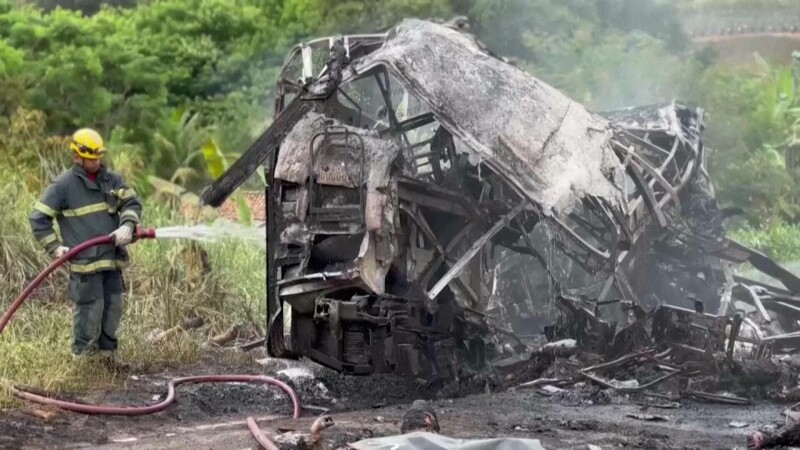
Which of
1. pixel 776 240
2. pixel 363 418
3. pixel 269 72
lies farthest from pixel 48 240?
pixel 269 72

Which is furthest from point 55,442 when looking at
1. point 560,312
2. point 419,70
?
point 560,312

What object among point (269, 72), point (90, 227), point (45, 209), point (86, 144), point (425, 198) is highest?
point (269, 72)

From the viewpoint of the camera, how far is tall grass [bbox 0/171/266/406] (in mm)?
8758

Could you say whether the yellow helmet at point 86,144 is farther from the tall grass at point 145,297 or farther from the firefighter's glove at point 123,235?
the tall grass at point 145,297

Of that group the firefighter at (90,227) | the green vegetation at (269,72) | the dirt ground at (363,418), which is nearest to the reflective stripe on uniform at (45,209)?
the firefighter at (90,227)

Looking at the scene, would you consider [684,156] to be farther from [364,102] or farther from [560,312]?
[364,102]

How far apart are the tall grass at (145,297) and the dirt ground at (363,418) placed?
0.65 meters

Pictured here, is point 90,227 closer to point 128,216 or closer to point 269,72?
point 128,216

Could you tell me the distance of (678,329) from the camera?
324 inches

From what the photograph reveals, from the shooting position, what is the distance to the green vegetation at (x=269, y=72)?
21.8 meters

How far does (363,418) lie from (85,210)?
2895mm

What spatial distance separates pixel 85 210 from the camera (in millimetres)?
7973

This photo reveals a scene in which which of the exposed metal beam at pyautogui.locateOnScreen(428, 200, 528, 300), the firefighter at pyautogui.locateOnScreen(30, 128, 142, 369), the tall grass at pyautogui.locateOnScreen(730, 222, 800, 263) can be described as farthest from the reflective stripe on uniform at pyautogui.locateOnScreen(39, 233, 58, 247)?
the tall grass at pyautogui.locateOnScreen(730, 222, 800, 263)

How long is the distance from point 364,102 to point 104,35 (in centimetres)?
1814
